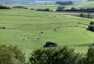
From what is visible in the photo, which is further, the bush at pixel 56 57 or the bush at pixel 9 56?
the bush at pixel 56 57

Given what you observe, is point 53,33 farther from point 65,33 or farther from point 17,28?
point 17,28

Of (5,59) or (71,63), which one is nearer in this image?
(5,59)

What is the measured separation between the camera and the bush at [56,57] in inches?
1796

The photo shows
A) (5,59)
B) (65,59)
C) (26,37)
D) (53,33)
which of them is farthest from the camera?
(53,33)

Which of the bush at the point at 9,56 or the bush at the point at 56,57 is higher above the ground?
the bush at the point at 9,56

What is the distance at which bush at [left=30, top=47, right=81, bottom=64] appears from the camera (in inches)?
1796

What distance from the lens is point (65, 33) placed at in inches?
3447

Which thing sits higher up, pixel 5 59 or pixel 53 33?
pixel 5 59

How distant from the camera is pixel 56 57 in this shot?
151 feet

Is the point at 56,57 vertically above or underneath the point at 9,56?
underneath

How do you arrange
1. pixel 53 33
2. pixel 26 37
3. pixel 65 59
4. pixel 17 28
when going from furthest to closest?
pixel 17 28 < pixel 53 33 < pixel 26 37 < pixel 65 59

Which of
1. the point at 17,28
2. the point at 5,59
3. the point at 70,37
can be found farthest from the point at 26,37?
the point at 5,59

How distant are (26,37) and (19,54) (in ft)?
107

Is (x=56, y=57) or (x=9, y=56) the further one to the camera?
(x=56, y=57)
